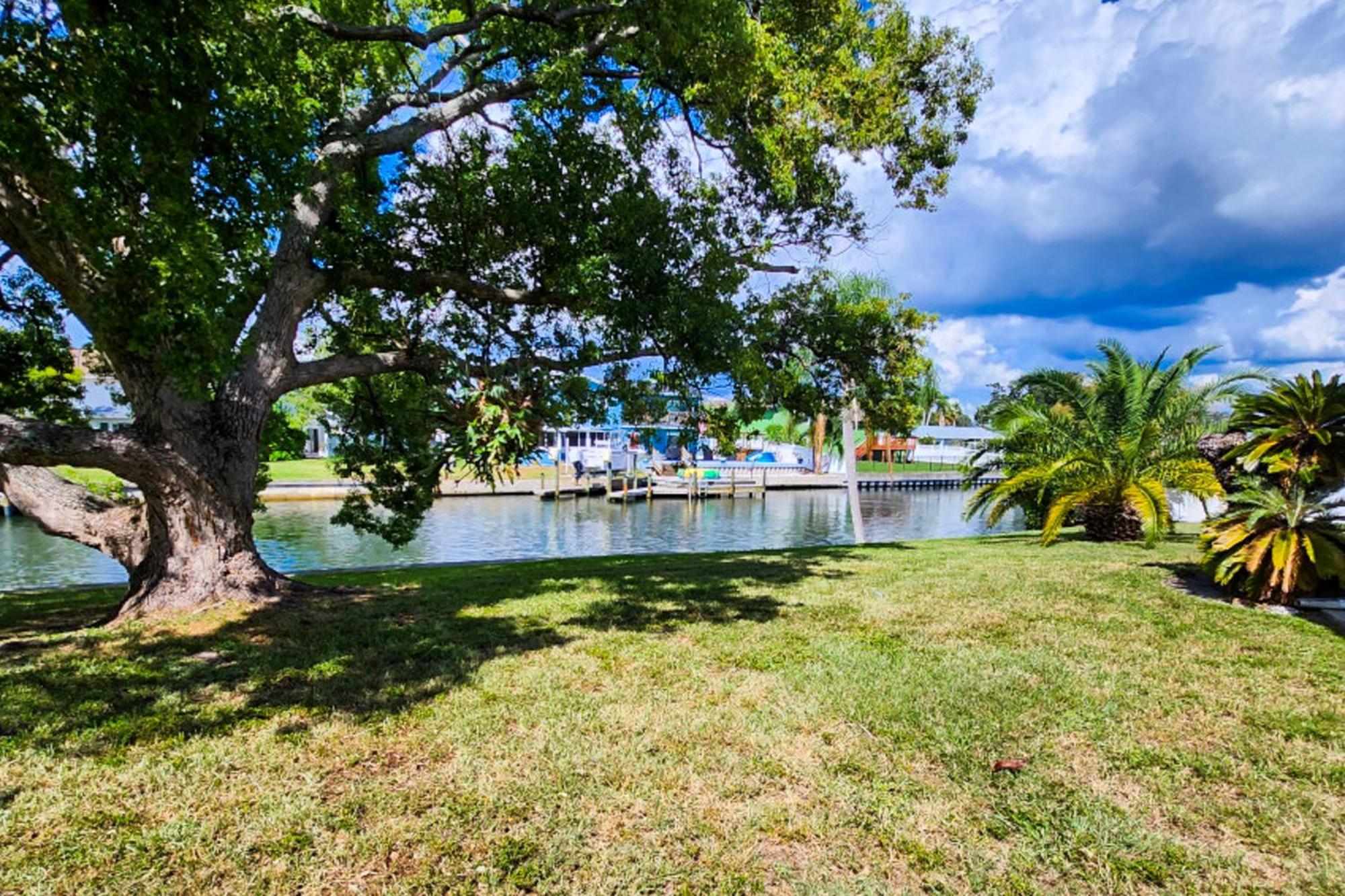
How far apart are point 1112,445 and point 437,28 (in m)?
12.4

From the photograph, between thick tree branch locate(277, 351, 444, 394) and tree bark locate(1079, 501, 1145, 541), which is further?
tree bark locate(1079, 501, 1145, 541)

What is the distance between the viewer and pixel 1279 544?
214 inches

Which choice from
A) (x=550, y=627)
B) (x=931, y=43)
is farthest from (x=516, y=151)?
(x=931, y=43)

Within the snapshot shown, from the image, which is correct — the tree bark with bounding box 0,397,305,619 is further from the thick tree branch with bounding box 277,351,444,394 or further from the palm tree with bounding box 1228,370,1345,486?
the palm tree with bounding box 1228,370,1345,486

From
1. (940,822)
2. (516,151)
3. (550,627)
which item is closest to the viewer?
(940,822)

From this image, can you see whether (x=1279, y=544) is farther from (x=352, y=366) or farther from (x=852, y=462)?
(x=852, y=462)

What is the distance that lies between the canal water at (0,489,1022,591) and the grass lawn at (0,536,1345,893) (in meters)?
12.2

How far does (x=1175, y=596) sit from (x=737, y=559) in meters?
5.79

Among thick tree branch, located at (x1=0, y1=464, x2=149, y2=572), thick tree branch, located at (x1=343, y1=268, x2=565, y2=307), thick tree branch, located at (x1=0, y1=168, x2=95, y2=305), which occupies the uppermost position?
thick tree branch, located at (x1=343, y1=268, x2=565, y2=307)

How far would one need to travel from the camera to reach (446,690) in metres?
3.93

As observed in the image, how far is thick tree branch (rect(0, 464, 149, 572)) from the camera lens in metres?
6.20

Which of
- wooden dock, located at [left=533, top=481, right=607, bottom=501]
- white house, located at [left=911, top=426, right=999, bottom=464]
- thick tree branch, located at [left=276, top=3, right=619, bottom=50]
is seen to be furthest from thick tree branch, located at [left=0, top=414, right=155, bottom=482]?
white house, located at [left=911, top=426, right=999, bottom=464]

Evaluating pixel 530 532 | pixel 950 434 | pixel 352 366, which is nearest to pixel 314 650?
pixel 352 366

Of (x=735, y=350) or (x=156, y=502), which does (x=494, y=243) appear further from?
(x=156, y=502)
